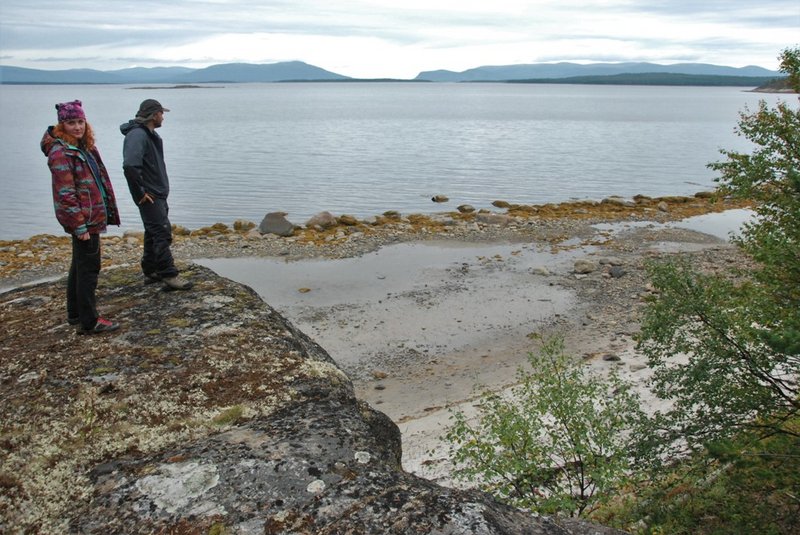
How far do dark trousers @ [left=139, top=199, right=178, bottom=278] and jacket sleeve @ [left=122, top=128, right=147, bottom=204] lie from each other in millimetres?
305

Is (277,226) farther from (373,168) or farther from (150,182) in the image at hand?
(373,168)

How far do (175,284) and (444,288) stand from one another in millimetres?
14756

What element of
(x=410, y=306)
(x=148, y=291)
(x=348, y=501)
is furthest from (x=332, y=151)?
(x=348, y=501)

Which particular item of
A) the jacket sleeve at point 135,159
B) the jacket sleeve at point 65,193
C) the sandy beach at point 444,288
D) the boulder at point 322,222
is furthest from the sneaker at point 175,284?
the boulder at point 322,222

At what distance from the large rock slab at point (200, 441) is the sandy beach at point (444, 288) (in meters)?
4.27

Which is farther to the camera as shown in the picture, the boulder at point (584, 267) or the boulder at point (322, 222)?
the boulder at point (322, 222)

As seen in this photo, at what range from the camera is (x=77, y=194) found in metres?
6.94

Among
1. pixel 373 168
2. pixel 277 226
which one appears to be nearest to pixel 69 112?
pixel 277 226

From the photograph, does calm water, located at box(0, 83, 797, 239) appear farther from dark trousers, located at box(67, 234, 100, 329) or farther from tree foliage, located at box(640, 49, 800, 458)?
tree foliage, located at box(640, 49, 800, 458)

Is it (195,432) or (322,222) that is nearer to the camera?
(195,432)

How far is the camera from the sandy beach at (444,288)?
48.8 ft

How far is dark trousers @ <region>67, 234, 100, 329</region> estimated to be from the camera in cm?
646

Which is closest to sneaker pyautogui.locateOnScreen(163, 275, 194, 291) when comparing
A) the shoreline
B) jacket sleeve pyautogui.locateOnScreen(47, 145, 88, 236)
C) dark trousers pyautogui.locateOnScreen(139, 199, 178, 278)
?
dark trousers pyautogui.locateOnScreen(139, 199, 178, 278)

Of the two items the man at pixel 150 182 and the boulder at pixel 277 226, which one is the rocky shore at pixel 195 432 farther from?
the boulder at pixel 277 226
